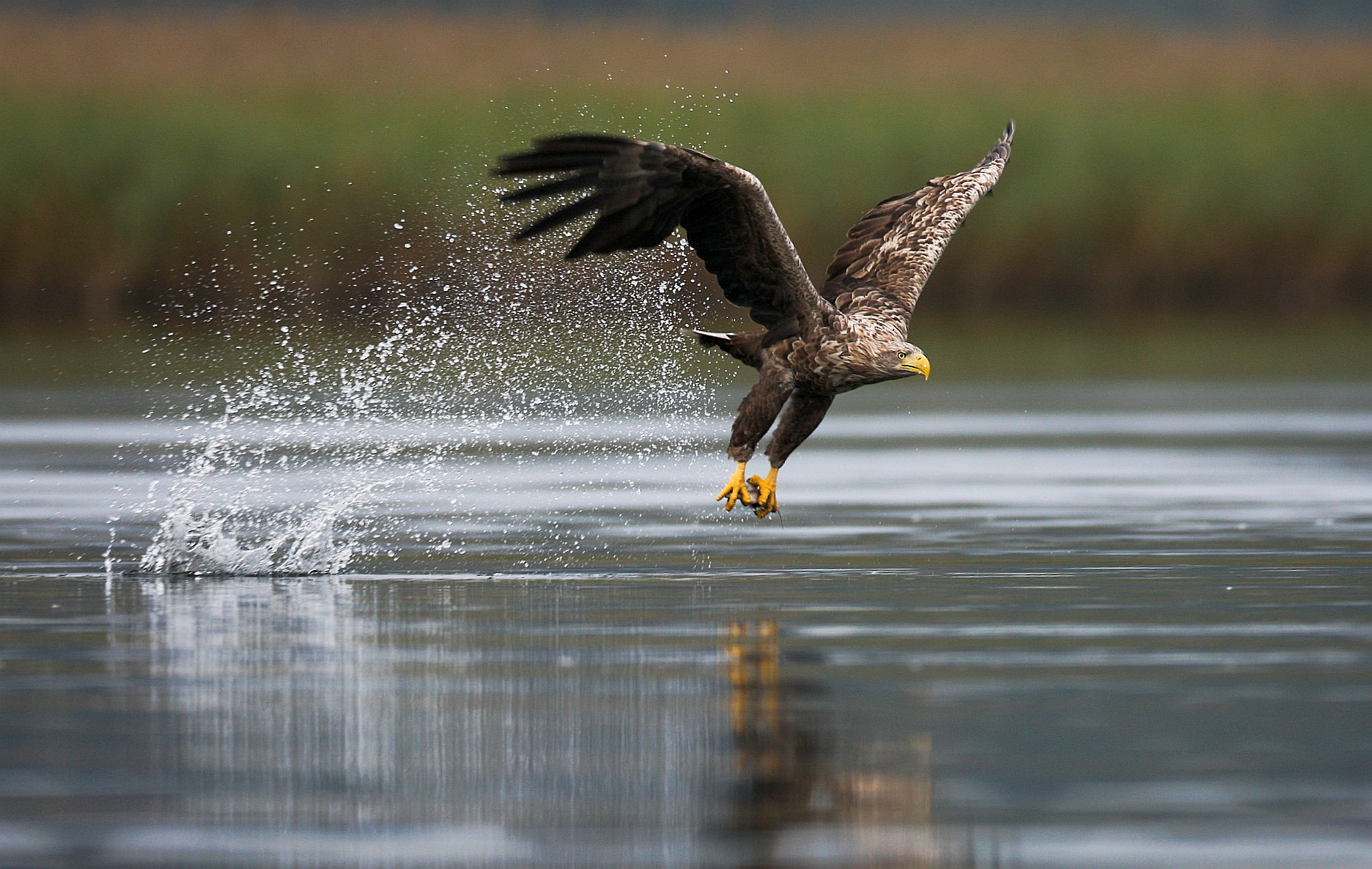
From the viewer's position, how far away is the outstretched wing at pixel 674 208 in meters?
10.7

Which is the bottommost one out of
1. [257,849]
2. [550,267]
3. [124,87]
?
[257,849]

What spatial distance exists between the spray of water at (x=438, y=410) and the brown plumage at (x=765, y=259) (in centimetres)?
117

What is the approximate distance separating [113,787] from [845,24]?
3605cm

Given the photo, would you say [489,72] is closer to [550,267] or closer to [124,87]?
[124,87]

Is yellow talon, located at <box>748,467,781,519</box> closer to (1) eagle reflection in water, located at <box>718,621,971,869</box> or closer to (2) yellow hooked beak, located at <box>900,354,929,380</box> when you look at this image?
(2) yellow hooked beak, located at <box>900,354,929,380</box>

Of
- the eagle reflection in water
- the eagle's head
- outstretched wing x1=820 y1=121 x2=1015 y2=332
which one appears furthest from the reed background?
the eagle reflection in water

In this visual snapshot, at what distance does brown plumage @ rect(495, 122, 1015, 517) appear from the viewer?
10.9 meters

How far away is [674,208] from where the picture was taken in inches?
445

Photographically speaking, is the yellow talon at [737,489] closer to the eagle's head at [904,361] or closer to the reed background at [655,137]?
the eagle's head at [904,361]

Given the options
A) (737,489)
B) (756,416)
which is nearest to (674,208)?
(756,416)

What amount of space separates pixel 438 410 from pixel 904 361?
27.1 feet

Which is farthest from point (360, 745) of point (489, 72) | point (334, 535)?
point (489, 72)

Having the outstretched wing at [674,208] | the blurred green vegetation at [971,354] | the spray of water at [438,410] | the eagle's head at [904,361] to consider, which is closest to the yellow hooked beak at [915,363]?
the eagle's head at [904,361]

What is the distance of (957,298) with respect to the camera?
103ft
